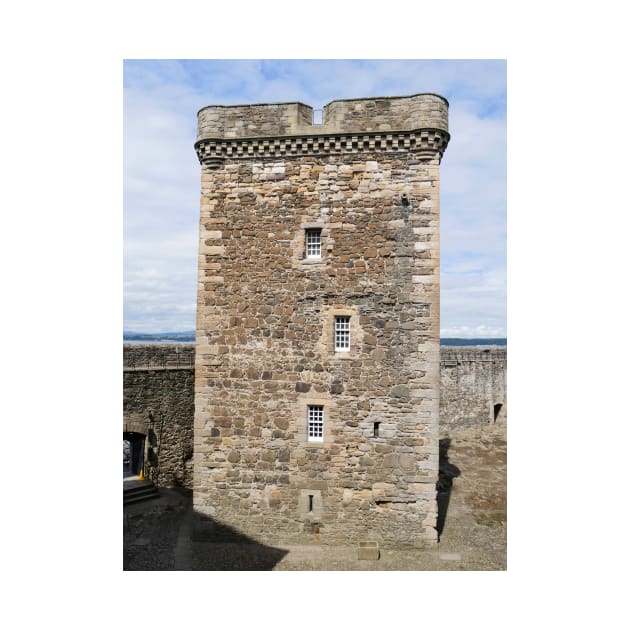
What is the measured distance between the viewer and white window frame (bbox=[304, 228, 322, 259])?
35.4ft

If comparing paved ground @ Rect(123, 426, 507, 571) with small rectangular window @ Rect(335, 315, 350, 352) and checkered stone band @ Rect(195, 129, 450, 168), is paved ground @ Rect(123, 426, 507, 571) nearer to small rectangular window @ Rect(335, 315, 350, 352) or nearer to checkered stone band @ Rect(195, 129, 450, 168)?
small rectangular window @ Rect(335, 315, 350, 352)

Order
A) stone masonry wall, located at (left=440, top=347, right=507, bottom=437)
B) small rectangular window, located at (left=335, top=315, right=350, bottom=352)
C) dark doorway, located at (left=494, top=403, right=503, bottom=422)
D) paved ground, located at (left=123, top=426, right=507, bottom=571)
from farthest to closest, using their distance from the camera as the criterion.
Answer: dark doorway, located at (left=494, top=403, right=503, bottom=422) < stone masonry wall, located at (left=440, top=347, right=507, bottom=437) < small rectangular window, located at (left=335, top=315, right=350, bottom=352) < paved ground, located at (left=123, top=426, right=507, bottom=571)

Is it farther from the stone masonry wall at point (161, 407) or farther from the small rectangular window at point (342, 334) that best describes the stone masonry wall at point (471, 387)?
the small rectangular window at point (342, 334)

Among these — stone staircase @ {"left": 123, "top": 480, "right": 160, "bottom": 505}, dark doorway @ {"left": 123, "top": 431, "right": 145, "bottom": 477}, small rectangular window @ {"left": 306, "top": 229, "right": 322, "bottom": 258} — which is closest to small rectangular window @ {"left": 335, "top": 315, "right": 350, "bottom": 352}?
small rectangular window @ {"left": 306, "top": 229, "right": 322, "bottom": 258}

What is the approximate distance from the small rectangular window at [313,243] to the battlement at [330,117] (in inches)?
92.8

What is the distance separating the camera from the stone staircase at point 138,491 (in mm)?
13289

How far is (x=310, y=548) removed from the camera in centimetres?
1031

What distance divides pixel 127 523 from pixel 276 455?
16.1ft

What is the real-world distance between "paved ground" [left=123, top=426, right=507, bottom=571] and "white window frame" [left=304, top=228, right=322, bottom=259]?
6949mm

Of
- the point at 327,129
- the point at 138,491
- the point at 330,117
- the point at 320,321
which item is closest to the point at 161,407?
the point at 138,491

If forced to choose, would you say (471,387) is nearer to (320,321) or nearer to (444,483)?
(444,483)

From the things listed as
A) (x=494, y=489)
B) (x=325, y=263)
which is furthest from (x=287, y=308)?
(x=494, y=489)

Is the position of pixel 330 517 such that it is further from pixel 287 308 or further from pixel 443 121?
pixel 443 121

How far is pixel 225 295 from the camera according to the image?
1098 centimetres
